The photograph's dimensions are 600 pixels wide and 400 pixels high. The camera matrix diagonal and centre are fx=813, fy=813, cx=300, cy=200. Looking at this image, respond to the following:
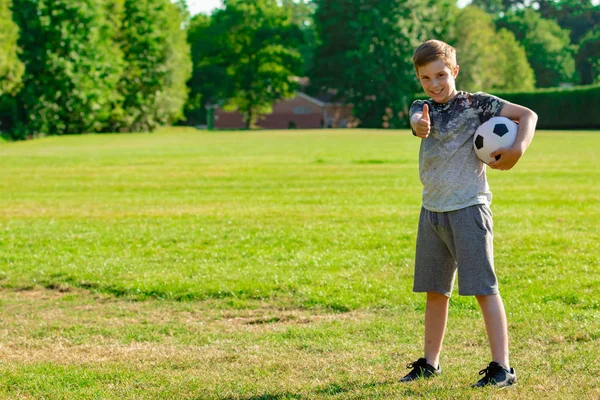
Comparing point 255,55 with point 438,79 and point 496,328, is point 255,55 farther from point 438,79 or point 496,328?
point 496,328

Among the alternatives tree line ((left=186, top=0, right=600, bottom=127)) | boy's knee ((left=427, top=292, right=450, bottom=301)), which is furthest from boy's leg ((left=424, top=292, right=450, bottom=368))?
tree line ((left=186, top=0, right=600, bottom=127))

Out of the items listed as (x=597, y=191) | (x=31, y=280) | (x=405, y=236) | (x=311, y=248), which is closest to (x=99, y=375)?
(x=31, y=280)

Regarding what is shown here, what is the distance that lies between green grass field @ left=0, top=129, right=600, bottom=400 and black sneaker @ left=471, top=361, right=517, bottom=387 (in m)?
0.07

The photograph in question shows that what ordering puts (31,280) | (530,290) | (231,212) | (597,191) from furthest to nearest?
(597,191) < (231,212) < (31,280) < (530,290)

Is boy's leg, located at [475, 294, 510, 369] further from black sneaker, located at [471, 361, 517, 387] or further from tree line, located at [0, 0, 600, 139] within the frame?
tree line, located at [0, 0, 600, 139]

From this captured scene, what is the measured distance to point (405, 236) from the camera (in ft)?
36.1

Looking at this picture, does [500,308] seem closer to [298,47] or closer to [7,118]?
[7,118]

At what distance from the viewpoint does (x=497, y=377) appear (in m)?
4.73

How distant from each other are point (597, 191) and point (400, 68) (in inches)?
2649

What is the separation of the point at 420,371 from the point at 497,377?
1.68ft

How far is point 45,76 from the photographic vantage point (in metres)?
62.5

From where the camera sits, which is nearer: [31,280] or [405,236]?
[31,280]

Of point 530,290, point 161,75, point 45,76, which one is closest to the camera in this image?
point 530,290

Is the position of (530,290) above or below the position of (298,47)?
below
